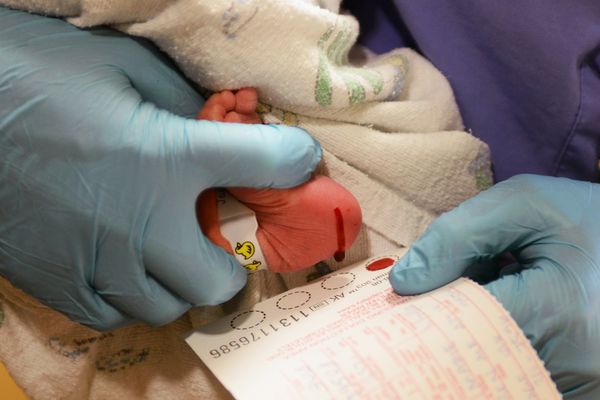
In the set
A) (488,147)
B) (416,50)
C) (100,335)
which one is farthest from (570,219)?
(100,335)

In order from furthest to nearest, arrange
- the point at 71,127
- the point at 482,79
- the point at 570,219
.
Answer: the point at 482,79, the point at 570,219, the point at 71,127

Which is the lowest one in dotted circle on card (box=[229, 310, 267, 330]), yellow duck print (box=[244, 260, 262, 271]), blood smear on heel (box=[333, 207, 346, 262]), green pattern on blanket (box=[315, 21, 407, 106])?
dotted circle on card (box=[229, 310, 267, 330])

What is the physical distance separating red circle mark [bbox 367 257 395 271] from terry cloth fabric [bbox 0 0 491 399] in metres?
0.03

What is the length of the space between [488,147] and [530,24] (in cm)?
15

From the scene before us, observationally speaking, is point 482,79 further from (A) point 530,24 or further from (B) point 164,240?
(B) point 164,240

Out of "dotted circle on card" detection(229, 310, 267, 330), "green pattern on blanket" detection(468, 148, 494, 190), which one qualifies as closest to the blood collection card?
"dotted circle on card" detection(229, 310, 267, 330)

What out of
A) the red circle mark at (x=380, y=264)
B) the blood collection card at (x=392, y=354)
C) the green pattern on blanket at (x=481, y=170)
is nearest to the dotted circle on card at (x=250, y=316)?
the blood collection card at (x=392, y=354)

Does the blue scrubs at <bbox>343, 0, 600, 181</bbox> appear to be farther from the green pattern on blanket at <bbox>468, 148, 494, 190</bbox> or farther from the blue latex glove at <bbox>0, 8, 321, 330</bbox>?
the blue latex glove at <bbox>0, 8, 321, 330</bbox>

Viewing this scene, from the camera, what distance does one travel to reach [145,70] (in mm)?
586

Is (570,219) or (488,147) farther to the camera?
(488,147)

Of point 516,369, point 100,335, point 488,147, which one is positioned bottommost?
point 100,335

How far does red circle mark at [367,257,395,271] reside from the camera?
65 centimetres

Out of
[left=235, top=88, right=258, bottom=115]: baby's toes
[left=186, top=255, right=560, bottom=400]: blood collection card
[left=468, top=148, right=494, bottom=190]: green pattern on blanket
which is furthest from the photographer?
[left=468, top=148, right=494, bottom=190]: green pattern on blanket

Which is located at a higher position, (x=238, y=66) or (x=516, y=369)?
(x=238, y=66)
